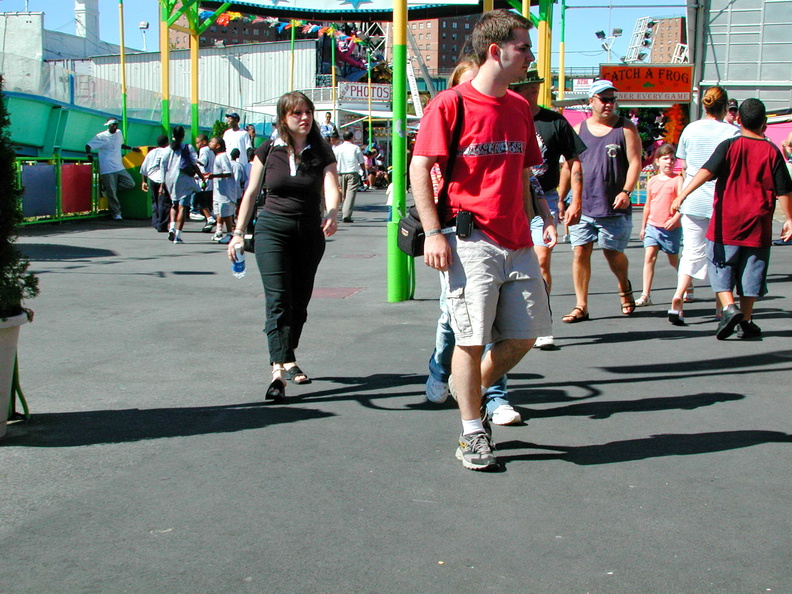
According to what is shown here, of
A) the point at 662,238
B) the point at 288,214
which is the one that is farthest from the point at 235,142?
the point at 288,214

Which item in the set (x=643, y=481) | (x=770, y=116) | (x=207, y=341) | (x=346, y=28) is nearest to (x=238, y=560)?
(x=643, y=481)

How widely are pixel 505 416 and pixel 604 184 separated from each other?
3.59 metres

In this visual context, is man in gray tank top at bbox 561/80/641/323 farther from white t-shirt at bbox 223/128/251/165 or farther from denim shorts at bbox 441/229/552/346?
white t-shirt at bbox 223/128/251/165

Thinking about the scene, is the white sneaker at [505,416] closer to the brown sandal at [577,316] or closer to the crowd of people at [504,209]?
the crowd of people at [504,209]

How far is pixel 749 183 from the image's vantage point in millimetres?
7301

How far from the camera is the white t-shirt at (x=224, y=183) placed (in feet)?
51.1

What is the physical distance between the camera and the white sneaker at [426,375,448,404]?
5.25 m

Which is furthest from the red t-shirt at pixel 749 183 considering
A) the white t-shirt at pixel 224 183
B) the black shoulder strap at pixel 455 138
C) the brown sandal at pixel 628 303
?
the white t-shirt at pixel 224 183

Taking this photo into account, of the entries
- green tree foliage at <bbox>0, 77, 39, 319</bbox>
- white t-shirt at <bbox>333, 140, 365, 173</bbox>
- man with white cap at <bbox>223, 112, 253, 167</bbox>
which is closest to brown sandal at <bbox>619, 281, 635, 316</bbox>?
green tree foliage at <bbox>0, 77, 39, 319</bbox>

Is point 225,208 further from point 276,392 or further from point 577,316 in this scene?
point 276,392

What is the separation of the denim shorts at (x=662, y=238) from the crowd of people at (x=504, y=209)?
21 mm

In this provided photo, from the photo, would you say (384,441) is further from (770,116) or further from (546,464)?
(770,116)

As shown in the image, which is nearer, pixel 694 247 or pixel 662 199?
pixel 694 247

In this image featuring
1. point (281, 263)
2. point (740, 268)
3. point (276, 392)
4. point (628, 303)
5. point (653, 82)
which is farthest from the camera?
point (653, 82)
